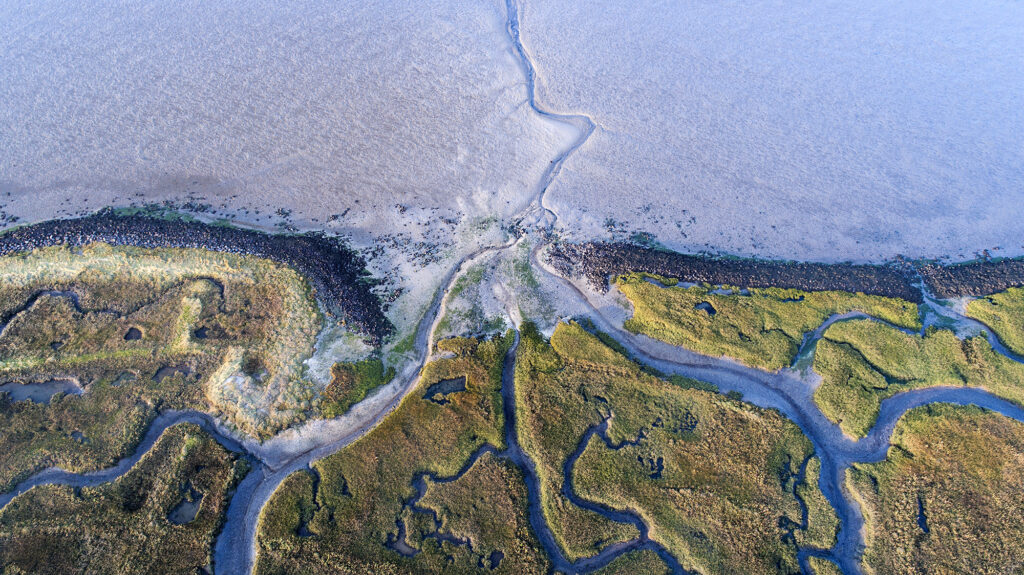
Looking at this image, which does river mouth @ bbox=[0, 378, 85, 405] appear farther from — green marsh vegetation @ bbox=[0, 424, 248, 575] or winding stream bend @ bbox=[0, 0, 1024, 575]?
green marsh vegetation @ bbox=[0, 424, 248, 575]

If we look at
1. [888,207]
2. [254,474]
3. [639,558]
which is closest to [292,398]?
[254,474]

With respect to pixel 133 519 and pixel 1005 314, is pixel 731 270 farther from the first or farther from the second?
pixel 133 519

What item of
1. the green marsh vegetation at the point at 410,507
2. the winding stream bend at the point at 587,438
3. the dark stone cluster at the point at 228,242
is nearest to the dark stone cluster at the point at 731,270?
the winding stream bend at the point at 587,438

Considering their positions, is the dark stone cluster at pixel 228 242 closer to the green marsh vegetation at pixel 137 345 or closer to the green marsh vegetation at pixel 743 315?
the green marsh vegetation at pixel 137 345

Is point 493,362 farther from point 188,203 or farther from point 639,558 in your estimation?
point 188,203

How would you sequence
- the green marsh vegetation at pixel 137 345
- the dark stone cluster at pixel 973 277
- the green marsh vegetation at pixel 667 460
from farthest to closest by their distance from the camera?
the dark stone cluster at pixel 973 277 < the green marsh vegetation at pixel 137 345 < the green marsh vegetation at pixel 667 460

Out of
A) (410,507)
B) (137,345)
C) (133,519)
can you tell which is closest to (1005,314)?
(410,507)
